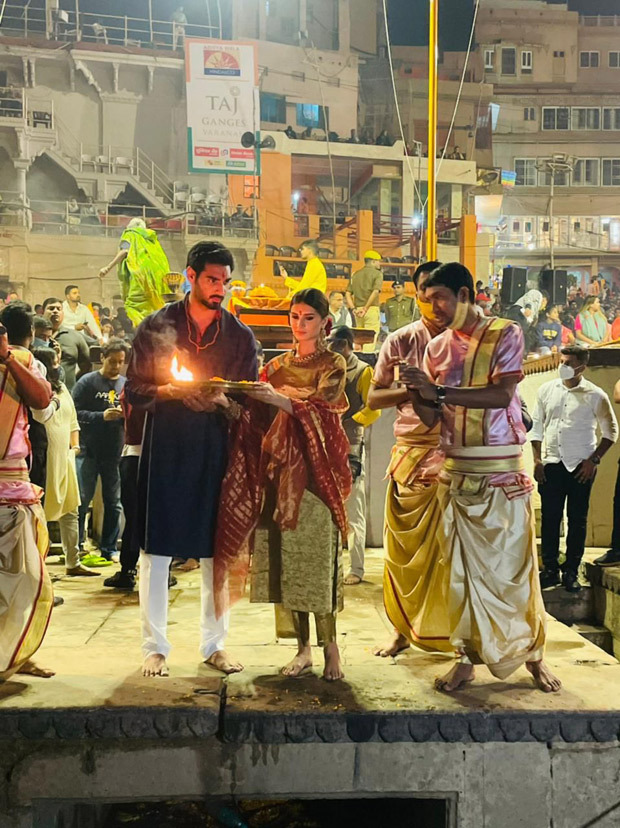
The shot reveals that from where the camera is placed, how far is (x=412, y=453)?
4441 mm

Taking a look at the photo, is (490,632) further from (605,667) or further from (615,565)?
(615,565)

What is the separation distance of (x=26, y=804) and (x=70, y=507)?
315 centimetres

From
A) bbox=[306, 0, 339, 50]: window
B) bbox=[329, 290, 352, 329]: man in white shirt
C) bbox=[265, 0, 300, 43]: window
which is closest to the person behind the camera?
bbox=[329, 290, 352, 329]: man in white shirt

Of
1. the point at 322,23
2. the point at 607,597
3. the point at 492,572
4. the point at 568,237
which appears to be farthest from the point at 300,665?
the point at 568,237

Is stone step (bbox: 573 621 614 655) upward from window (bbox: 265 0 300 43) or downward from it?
downward

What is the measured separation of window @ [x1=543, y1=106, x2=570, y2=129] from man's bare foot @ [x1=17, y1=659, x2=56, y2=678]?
35.5m

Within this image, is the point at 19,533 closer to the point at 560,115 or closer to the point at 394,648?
the point at 394,648

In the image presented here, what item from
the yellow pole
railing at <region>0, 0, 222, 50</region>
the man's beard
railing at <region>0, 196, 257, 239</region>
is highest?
railing at <region>0, 0, 222, 50</region>

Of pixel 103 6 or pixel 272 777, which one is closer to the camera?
pixel 272 777

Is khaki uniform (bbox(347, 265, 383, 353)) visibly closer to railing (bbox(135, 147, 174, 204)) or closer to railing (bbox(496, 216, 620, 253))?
railing (bbox(135, 147, 174, 204))

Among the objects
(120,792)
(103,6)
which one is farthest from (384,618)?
(103,6)

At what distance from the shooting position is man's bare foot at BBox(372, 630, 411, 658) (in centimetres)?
450

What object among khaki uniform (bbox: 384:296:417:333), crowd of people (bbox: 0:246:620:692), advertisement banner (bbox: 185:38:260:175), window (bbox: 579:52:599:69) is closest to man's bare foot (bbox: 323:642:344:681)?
crowd of people (bbox: 0:246:620:692)

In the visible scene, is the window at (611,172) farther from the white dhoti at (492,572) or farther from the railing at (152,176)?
the white dhoti at (492,572)
